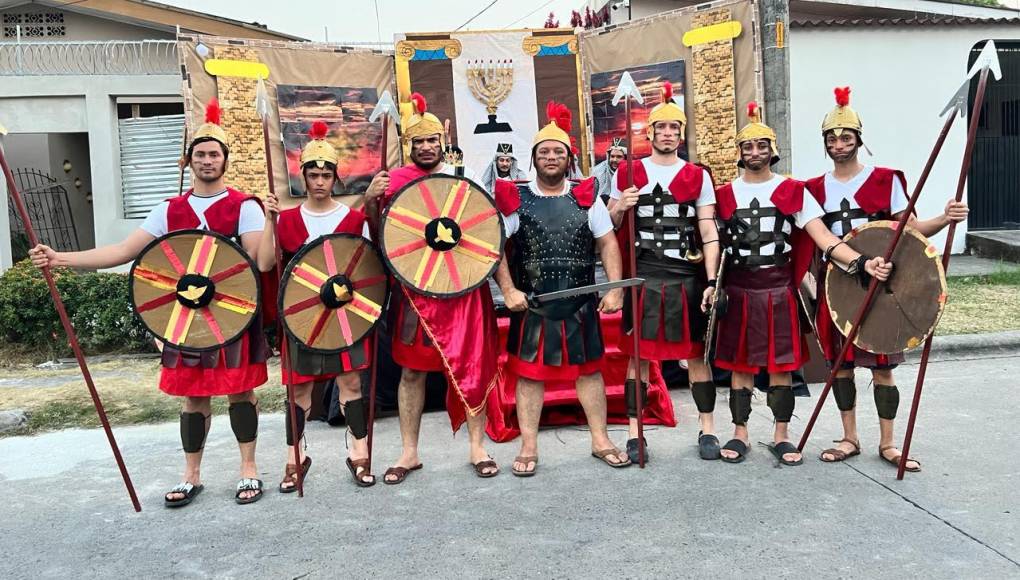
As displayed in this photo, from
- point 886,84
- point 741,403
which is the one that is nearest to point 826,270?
point 741,403

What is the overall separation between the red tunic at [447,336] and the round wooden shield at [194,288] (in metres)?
0.68

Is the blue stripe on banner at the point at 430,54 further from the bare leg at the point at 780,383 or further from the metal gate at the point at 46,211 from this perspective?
the metal gate at the point at 46,211

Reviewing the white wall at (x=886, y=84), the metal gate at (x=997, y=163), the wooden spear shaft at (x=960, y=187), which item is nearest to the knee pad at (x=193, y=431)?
the wooden spear shaft at (x=960, y=187)

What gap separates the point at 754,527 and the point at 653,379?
5.68ft

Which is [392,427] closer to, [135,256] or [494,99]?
[135,256]

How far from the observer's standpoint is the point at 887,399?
377cm

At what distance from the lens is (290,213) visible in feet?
11.8

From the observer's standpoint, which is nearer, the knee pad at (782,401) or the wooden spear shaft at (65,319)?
the wooden spear shaft at (65,319)

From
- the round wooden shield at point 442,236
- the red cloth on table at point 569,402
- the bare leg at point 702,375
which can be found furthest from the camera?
the red cloth on table at point 569,402

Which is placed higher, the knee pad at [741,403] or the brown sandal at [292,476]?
the knee pad at [741,403]

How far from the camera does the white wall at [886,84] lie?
10.2 meters

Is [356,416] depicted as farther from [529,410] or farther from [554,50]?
[554,50]

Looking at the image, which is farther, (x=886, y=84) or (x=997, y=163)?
(x=997, y=163)

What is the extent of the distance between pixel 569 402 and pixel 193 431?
2.05 meters
